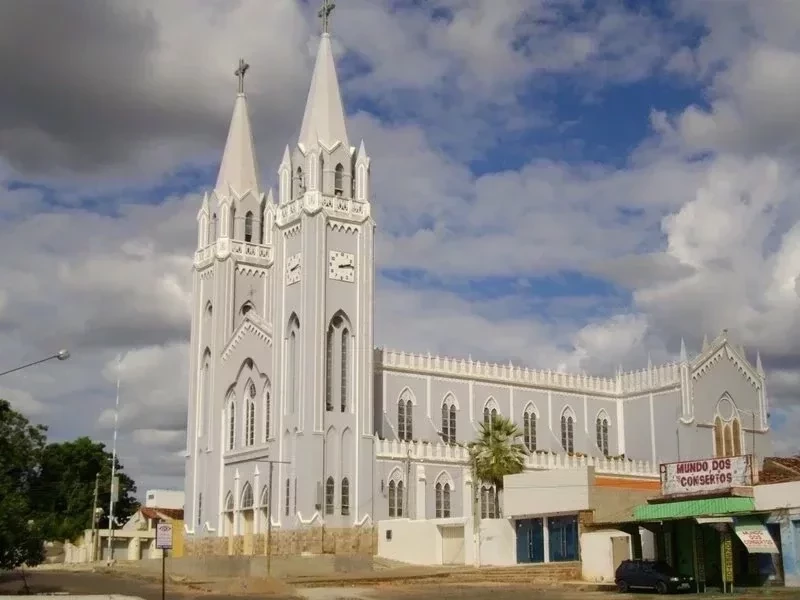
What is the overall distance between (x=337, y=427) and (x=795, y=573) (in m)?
29.4

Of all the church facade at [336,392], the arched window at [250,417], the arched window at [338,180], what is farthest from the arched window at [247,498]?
the arched window at [338,180]

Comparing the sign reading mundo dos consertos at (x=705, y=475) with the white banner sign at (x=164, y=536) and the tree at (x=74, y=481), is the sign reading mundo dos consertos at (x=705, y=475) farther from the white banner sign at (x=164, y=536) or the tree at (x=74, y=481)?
the tree at (x=74, y=481)

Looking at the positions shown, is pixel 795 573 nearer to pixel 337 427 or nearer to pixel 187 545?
pixel 337 427

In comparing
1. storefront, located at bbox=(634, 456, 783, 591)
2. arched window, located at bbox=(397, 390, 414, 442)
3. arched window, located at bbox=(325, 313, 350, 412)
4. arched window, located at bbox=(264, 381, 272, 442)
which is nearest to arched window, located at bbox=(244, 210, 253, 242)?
arched window, located at bbox=(264, 381, 272, 442)

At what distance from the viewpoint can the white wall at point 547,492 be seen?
46.7 m

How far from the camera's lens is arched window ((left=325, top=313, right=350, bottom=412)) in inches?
2413

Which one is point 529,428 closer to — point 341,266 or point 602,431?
point 602,431

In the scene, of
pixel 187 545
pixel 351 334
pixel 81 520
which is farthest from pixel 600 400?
pixel 81 520

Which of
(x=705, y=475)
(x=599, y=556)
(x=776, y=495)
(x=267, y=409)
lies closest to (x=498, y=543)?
(x=599, y=556)

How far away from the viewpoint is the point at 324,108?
→ 65.9 metres

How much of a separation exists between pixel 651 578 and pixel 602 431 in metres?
39.8

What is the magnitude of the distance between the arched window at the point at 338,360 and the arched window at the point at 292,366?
1678mm

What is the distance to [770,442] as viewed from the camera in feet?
244

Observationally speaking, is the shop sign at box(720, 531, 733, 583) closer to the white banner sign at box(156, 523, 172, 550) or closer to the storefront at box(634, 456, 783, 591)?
the storefront at box(634, 456, 783, 591)
